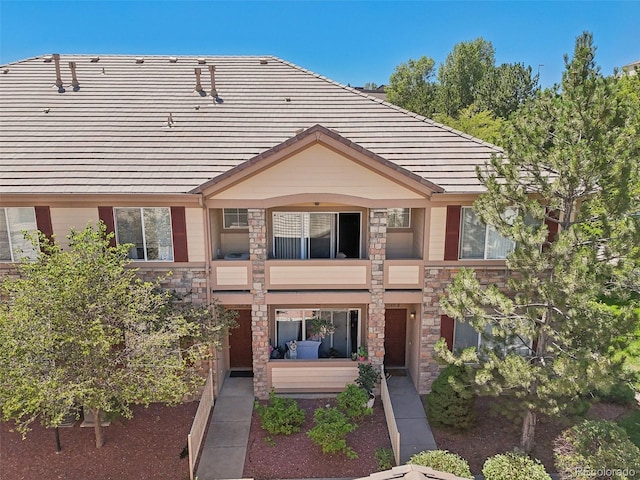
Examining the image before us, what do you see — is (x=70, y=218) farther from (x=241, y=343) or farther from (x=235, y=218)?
(x=241, y=343)

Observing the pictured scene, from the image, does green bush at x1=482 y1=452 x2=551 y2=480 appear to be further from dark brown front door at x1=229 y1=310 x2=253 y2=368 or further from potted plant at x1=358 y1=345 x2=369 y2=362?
dark brown front door at x1=229 y1=310 x2=253 y2=368

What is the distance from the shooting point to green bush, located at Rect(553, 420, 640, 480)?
8.02m

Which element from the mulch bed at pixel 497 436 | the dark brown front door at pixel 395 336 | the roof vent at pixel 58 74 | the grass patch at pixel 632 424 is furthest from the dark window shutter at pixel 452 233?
the roof vent at pixel 58 74

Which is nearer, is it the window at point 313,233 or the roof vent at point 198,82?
the window at point 313,233

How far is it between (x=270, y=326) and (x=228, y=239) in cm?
317

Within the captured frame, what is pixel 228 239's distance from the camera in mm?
12953

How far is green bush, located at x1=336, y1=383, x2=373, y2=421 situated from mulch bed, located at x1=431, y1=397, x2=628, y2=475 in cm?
194

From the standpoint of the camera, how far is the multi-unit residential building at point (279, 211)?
11.3 meters

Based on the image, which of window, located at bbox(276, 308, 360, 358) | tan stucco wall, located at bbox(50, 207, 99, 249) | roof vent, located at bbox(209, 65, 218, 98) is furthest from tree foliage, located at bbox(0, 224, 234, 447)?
roof vent, located at bbox(209, 65, 218, 98)

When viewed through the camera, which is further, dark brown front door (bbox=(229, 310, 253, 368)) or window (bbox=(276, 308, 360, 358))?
dark brown front door (bbox=(229, 310, 253, 368))

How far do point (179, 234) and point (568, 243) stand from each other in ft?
31.8

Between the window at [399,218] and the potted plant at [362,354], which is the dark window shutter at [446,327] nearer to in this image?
the potted plant at [362,354]

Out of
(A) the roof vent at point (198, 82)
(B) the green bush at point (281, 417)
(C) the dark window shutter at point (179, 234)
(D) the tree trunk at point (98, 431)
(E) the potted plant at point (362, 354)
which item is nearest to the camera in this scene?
(D) the tree trunk at point (98, 431)

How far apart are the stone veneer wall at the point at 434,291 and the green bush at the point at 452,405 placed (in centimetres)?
93
